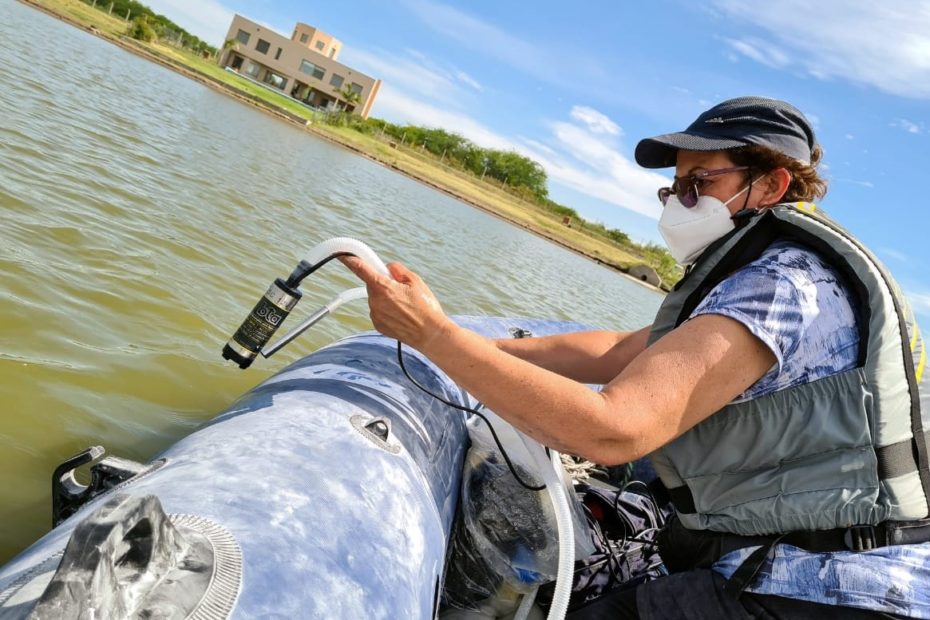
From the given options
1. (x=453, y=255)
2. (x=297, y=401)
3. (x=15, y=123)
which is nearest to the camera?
(x=297, y=401)

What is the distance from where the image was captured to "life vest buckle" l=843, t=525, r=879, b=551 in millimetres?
1633

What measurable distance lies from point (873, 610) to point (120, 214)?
5.99 m

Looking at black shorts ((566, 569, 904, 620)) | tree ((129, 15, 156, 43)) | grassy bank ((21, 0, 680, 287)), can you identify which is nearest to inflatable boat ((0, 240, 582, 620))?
black shorts ((566, 569, 904, 620))

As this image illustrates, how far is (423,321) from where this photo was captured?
69.4 inches

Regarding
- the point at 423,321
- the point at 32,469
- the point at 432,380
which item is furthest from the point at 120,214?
the point at 423,321

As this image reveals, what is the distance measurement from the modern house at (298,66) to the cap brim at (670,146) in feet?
205

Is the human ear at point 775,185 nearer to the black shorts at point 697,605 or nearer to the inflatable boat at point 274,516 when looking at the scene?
the black shorts at point 697,605

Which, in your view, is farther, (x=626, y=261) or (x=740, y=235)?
(x=626, y=261)

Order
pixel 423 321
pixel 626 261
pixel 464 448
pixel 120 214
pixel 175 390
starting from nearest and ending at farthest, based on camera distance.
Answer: pixel 423 321
pixel 464 448
pixel 175 390
pixel 120 214
pixel 626 261

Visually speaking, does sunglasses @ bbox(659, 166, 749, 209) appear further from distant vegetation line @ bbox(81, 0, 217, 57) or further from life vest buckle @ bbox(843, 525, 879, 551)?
distant vegetation line @ bbox(81, 0, 217, 57)

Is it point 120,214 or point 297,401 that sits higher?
point 297,401

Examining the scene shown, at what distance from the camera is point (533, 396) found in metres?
1.62

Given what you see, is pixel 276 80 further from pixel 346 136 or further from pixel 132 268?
pixel 132 268

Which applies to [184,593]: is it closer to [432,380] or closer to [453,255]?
[432,380]
